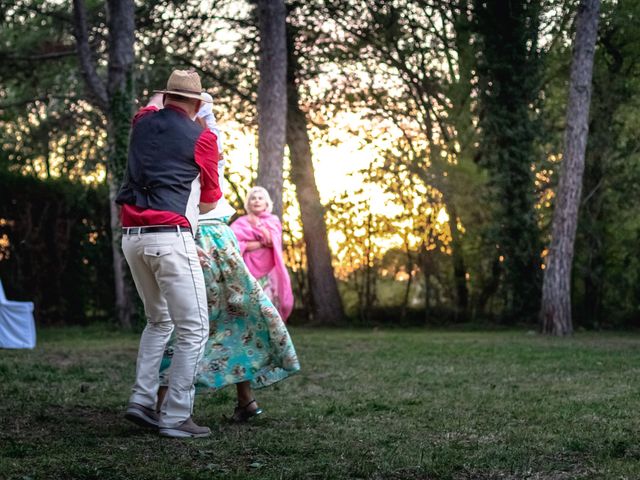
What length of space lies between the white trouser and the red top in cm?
7

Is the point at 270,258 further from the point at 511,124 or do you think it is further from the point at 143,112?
the point at 511,124

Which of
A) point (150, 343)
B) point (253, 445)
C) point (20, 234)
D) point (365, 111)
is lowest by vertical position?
point (253, 445)

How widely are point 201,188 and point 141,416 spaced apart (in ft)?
4.32

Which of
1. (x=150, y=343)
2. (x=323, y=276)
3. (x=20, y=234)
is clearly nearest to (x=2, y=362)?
(x=150, y=343)

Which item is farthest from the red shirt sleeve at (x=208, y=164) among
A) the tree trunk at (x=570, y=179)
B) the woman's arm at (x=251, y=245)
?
Result: the tree trunk at (x=570, y=179)

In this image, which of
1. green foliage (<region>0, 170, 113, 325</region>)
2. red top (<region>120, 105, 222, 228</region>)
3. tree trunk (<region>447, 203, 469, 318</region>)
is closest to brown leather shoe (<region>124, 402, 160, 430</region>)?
red top (<region>120, 105, 222, 228</region>)

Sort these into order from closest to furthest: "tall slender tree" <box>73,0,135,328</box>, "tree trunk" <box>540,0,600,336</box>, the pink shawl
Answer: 1. the pink shawl
2. "tall slender tree" <box>73,0,135,328</box>
3. "tree trunk" <box>540,0,600,336</box>

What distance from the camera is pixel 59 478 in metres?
4.41

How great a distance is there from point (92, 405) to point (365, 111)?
45.1 feet

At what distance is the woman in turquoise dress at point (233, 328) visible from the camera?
6.20m

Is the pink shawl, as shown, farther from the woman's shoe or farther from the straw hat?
the straw hat

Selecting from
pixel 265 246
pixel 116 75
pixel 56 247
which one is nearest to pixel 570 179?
pixel 116 75

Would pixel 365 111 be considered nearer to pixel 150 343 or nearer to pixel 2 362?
pixel 2 362

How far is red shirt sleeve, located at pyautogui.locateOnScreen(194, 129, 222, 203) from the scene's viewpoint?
569 centimetres
